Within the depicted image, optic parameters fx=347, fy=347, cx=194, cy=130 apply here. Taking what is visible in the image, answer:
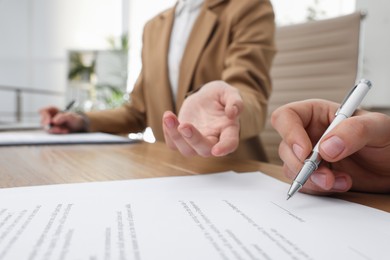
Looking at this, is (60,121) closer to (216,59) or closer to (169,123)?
(216,59)

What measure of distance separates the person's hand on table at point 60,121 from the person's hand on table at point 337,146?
618 mm

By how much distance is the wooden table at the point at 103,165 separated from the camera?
1.13 ft

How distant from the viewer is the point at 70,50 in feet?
13.1

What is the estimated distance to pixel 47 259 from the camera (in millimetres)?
156

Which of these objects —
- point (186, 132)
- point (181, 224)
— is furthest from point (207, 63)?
point (181, 224)

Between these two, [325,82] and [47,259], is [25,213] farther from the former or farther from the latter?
[325,82]

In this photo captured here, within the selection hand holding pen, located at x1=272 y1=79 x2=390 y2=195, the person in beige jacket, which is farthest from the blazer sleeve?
hand holding pen, located at x1=272 y1=79 x2=390 y2=195

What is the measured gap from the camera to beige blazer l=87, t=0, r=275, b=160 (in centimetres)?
80

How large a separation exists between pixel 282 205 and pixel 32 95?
189 inches

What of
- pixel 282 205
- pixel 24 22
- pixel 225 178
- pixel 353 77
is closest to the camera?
pixel 282 205

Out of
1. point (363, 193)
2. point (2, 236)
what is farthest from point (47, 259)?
point (363, 193)

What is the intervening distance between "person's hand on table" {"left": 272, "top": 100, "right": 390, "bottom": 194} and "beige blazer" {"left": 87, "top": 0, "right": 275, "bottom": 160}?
38cm

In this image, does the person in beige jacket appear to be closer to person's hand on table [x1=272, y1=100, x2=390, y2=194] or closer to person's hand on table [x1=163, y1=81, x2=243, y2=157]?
person's hand on table [x1=163, y1=81, x2=243, y2=157]

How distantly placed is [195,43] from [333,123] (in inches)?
25.9
